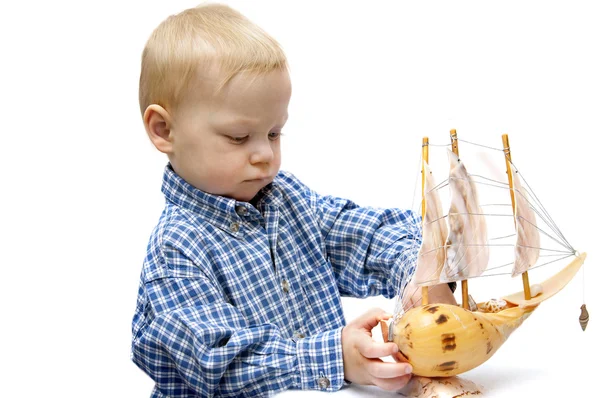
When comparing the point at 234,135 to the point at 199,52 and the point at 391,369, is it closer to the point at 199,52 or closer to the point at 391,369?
the point at 199,52

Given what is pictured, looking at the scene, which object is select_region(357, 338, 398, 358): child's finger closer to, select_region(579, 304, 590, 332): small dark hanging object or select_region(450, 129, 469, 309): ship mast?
select_region(450, 129, 469, 309): ship mast

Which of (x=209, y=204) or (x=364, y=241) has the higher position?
(x=209, y=204)

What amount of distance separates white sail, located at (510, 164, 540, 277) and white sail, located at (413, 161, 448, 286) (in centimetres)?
11

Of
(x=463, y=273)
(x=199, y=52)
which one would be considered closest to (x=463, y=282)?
(x=463, y=273)

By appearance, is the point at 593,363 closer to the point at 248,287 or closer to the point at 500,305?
the point at 500,305

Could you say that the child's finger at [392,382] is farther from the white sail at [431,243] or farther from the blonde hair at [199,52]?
the blonde hair at [199,52]

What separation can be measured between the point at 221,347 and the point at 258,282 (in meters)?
0.18

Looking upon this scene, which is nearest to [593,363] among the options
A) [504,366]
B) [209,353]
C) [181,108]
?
[504,366]

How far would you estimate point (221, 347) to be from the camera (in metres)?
1.43

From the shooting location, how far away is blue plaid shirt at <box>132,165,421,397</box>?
145 cm

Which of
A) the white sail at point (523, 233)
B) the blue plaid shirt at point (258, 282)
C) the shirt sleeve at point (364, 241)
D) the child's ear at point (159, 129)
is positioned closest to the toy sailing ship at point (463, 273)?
the white sail at point (523, 233)

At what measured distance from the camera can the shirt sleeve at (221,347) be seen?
1436 millimetres

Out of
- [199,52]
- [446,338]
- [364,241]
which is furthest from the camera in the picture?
[364,241]

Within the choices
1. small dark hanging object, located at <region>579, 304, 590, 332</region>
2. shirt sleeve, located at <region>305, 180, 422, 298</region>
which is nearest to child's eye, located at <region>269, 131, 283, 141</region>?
shirt sleeve, located at <region>305, 180, 422, 298</region>
